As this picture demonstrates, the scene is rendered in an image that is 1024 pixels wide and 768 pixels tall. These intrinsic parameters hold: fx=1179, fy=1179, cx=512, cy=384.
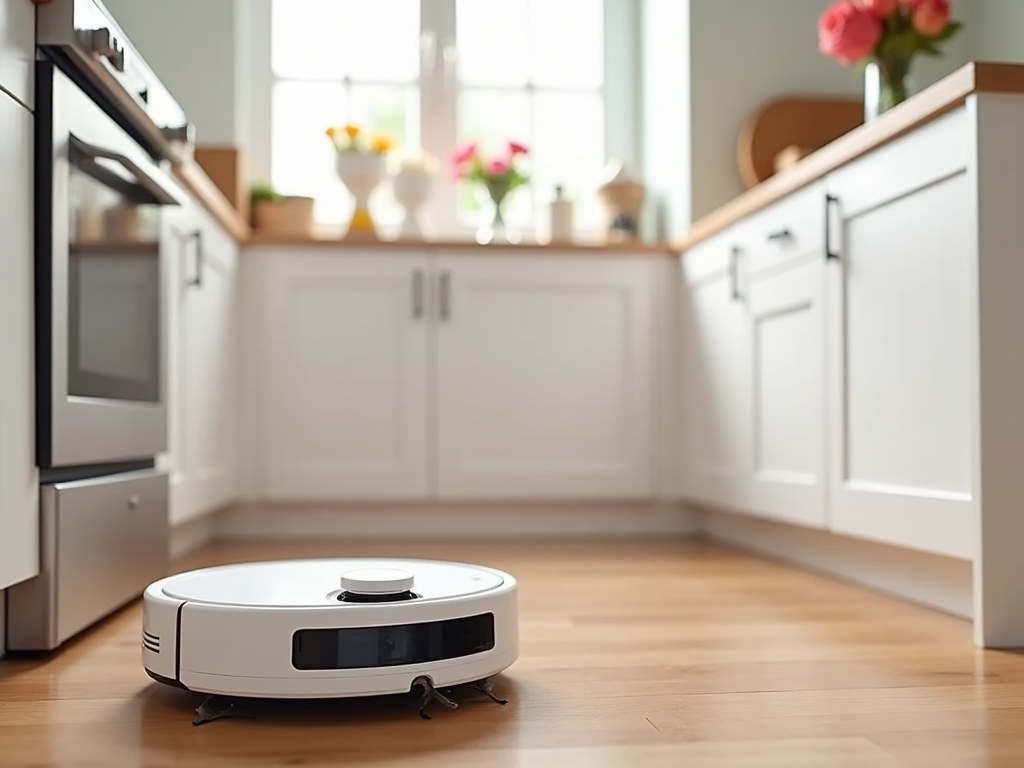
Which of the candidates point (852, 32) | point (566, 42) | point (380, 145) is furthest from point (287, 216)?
point (852, 32)

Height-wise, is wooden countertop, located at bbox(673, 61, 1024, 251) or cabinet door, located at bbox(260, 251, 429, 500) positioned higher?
wooden countertop, located at bbox(673, 61, 1024, 251)

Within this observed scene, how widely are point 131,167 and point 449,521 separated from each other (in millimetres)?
1685

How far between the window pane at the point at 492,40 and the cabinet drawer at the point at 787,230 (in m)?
1.35

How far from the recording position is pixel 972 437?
5.35 ft

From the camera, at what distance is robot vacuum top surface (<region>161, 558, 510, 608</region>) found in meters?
1.24

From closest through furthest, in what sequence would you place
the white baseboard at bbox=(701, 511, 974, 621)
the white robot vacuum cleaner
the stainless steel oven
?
the white robot vacuum cleaner → the stainless steel oven → the white baseboard at bbox=(701, 511, 974, 621)

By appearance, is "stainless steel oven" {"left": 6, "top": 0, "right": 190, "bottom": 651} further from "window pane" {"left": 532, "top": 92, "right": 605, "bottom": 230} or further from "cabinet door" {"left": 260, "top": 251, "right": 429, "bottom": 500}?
"window pane" {"left": 532, "top": 92, "right": 605, "bottom": 230}

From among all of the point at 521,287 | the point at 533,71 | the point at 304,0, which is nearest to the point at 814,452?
the point at 521,287

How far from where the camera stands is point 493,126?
12.2 ft

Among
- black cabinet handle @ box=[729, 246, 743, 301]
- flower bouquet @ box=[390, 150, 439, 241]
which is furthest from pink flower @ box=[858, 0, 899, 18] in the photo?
flower bouquet @ box=[390, 150, 439, 241]

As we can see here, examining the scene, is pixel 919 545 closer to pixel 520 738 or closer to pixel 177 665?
pixel 520 738

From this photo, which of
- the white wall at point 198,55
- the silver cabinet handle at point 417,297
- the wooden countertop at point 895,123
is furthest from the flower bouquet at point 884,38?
the white wall at point 198,55

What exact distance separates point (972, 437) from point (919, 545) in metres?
0.26

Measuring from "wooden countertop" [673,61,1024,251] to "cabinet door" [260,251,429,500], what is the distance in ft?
3.02
